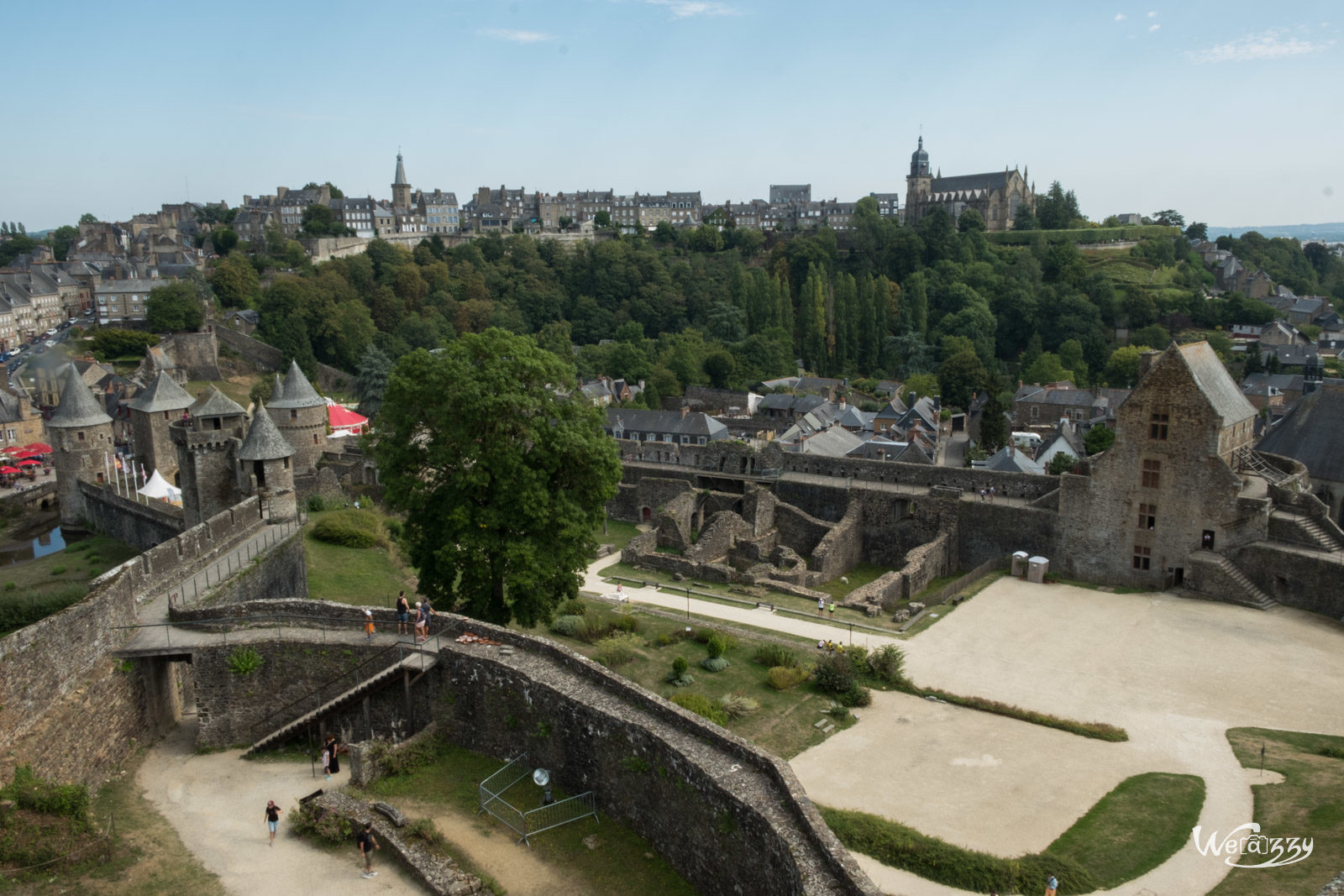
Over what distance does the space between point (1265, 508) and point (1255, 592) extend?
245 centimetres

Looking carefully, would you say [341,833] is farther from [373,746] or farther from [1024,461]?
[1024,461]

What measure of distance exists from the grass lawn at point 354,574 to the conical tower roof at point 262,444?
8.86ft

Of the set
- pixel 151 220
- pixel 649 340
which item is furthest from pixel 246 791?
pixel 151 220

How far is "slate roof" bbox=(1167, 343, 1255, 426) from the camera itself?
2805 centimetres

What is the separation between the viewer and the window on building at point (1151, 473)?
94.6 feet

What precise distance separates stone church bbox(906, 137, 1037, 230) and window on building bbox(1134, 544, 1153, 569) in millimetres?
86571

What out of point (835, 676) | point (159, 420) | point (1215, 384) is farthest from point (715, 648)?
point (159, 420)

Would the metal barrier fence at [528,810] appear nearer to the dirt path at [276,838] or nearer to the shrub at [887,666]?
the dirt path at [276,838]

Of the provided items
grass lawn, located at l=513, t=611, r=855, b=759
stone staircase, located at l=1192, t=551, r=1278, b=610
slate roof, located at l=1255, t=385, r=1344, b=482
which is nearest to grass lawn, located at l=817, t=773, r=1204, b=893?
grass lawn, located at l=513, t=611, r=855, b=759

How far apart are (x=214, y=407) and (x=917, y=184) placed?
10707 centimetres

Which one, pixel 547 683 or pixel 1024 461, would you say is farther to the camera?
pixel 1024 461

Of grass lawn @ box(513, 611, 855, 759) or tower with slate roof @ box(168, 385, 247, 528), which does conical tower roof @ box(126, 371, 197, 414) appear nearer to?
tower with slate roof @ box(168, 385, 247, 528)

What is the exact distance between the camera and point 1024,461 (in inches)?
1626

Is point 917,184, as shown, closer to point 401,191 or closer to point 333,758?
point 401,191
